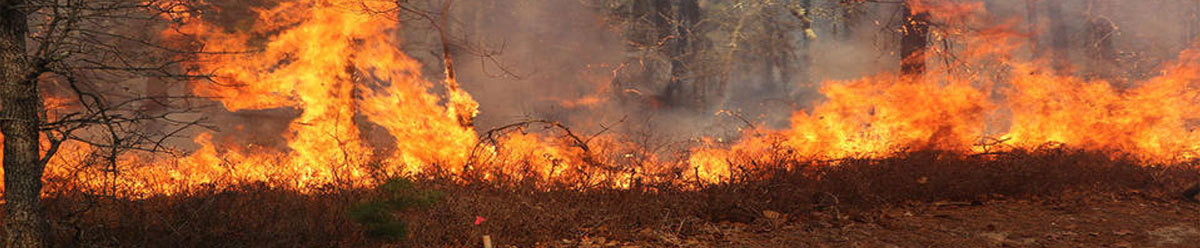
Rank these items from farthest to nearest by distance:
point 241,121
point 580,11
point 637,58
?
point 580,11
point 637,58
point 241,121

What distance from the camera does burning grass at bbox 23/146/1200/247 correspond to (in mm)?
6398

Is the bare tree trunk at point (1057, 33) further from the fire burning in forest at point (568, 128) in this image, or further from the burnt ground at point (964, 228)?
the burnt ground at point (964, 228)

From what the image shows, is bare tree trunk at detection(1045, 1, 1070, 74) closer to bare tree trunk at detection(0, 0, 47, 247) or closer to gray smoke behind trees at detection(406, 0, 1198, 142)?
gray smoke behind trees at detection(406, 0, 1198, 142)

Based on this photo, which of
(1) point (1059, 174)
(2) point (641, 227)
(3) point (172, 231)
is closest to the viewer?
(3) point (172, 231)

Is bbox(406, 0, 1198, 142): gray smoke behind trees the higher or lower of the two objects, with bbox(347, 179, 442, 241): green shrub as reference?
higher

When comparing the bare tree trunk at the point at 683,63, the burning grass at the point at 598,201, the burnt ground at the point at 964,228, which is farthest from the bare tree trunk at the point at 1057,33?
the burnt ground at the point at 964,228

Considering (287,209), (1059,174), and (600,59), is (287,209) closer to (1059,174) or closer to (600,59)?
(1059,174)

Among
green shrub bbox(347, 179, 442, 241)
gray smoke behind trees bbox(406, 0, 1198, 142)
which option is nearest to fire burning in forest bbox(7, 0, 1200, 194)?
green shrub bbox(347, 179, 442, 241)

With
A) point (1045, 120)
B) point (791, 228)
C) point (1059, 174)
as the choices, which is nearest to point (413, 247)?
point (791, 228)

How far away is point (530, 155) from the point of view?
9.95 metres

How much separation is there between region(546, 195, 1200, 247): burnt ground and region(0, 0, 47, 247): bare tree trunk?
4.22m

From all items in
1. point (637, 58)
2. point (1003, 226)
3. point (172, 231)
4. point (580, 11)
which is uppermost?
point (580, 11)

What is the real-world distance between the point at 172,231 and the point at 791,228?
5.87 m

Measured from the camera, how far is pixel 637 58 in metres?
21.4
